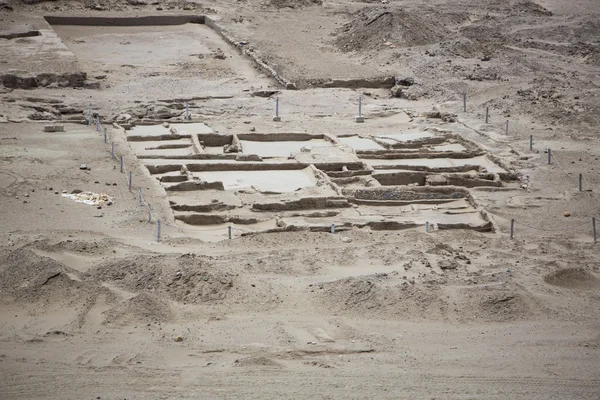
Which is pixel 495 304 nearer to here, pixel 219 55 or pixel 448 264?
pixel 448 264

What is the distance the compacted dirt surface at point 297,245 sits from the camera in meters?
8.65

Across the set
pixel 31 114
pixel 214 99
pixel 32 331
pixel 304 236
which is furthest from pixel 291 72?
pixel 32 331

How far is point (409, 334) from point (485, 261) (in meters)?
2.83

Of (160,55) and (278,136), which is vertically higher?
(160,55)

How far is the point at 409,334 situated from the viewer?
→ 9.72 metres

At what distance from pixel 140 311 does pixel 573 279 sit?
5037 mm

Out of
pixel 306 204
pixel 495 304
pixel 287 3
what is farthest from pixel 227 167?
pixel 287 3

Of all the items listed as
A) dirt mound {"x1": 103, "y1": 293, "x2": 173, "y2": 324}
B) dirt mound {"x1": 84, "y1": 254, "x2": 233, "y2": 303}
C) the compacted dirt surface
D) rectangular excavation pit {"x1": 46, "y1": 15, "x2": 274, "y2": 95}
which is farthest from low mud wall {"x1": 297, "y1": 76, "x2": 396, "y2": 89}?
dirt mound {"x1": 103, "y1": 293, "x2": 173, "y2": 324}

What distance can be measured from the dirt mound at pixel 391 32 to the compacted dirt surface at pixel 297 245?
0.26 m

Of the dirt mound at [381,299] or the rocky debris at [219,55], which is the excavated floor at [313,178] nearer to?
the dirt mound at [381,299]

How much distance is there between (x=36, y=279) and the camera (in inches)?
409

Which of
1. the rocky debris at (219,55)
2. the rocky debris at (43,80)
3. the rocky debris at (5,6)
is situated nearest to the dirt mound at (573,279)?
the rocky debris at (43,80)

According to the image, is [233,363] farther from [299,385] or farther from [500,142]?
[500,142]

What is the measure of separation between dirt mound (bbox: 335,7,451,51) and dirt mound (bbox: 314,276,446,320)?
57.4 ft
